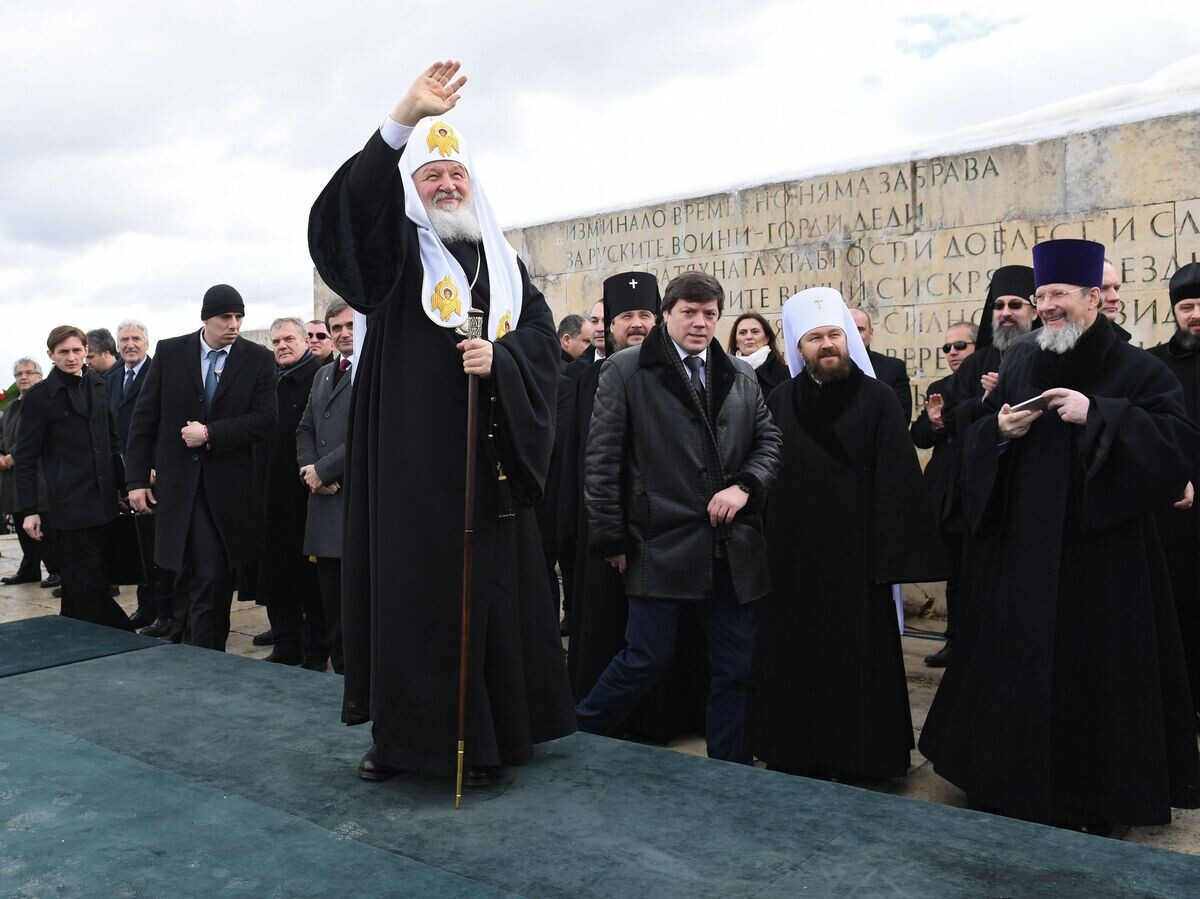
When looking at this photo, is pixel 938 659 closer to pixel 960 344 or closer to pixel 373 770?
pixel 960 344

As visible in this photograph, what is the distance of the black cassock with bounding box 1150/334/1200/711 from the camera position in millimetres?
4934

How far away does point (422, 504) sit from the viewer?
10.6ft

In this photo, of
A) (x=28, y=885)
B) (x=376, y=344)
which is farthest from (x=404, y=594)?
(x=28, y=885)

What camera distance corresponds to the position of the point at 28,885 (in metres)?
2.59

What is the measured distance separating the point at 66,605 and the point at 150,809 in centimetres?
416

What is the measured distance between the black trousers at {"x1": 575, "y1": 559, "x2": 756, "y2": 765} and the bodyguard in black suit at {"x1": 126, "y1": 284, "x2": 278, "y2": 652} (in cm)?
240

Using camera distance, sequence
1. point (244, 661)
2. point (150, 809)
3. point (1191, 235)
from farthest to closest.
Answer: point (1191, 235), point (244, 661), point (150, 809)

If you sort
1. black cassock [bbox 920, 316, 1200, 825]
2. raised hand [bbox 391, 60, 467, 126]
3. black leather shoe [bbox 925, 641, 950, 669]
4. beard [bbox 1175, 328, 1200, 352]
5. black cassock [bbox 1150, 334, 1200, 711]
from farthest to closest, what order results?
1. black leather shoe [bbox 925, 641, 950, 669]
2. beard [bbox 1175, 328, 1200, 352]
3. black cassock [bbox 1150, 334, 1200, 711]
4. black cassock [bbox 920, 316, 1200, 825]
5. raised hand [bbox 391, 60, 467, 126]

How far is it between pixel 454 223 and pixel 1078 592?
7.75 ft

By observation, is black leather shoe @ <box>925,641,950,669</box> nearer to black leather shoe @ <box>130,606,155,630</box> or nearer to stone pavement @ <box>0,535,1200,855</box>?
stone pavement @ <box>0,535,1200,855</box>

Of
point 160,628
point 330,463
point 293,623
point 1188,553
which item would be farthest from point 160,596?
point 1188,553

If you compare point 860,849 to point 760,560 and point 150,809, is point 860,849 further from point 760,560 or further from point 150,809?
point 150,809

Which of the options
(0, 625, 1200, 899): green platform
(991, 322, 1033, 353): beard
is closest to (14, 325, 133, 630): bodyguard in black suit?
(0, 625, 1200, 899): green platform

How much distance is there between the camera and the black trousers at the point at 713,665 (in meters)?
4.14
